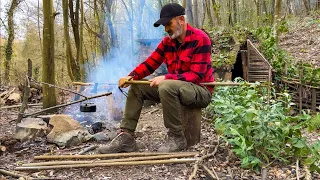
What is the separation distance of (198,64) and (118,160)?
4.16 feet

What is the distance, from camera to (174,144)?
3525mm

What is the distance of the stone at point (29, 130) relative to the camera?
14.3 feet

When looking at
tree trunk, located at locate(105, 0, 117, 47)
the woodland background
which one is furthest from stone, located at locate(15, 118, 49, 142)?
tree trunk, located at locate(105, 0, 117, 47)

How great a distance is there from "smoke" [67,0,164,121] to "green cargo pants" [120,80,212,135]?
0.68 metres

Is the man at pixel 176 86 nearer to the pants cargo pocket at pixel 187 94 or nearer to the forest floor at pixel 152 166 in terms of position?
the pants cargo pocket at pixel 187 94

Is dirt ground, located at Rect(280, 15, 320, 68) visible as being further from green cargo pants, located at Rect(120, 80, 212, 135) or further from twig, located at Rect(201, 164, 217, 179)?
twig, located at Rect(201, 164, 217, 179)

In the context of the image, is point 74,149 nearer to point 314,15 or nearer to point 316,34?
point 316,34

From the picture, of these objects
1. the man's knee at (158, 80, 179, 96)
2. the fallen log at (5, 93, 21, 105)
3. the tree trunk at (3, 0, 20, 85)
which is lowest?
the fallen log at (5, 93, 21, 105)

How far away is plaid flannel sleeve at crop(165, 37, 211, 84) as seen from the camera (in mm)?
3531

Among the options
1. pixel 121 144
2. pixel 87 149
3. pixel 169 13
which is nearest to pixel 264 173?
pixel 121 144

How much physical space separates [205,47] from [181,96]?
58 centimetres

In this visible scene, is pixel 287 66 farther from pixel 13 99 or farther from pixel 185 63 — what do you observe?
pixel 13 99

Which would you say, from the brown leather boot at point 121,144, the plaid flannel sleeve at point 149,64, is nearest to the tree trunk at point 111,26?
the plaid flannel sleeve at point 149,64

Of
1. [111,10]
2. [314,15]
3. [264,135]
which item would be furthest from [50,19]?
[314,15]
